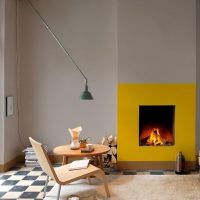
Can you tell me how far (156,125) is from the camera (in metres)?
5.31

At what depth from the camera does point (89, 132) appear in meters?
5.51

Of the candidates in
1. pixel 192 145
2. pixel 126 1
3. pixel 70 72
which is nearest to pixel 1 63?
pixel 70 72

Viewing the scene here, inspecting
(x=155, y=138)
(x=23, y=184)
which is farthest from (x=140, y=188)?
(x=23, y=184)

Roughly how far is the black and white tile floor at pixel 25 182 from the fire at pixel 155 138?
45 cm

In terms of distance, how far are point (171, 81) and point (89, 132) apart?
5.08ft

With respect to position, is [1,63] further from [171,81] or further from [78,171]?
[171,81]

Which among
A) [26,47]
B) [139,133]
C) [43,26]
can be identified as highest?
[43,26]

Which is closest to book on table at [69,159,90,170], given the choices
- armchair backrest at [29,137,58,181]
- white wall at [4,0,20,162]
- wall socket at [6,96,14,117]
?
armchair backrest at [29,137,58,181]

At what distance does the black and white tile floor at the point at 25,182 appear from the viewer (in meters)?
3.95

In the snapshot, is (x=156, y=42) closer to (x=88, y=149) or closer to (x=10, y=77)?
(x=88, y=149)

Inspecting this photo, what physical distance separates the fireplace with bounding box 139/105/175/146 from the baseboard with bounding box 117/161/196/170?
0.29 m

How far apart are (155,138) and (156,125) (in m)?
0.21

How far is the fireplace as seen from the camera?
17.1ft

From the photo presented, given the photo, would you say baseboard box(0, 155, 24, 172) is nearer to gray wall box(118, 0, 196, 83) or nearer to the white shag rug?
the white shag rug
